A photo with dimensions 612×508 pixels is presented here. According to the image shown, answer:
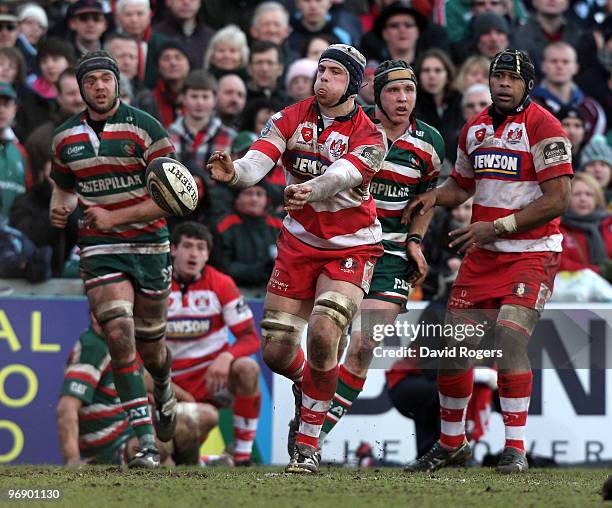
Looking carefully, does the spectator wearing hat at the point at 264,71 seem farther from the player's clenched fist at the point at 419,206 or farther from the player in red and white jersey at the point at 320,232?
the player in red and white jersey at the point at 320,232

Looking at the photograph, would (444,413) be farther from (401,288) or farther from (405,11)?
(405,11)

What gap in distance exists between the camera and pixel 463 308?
10406 mm

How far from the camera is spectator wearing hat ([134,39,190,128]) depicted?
584 inches

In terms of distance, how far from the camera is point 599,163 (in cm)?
1509

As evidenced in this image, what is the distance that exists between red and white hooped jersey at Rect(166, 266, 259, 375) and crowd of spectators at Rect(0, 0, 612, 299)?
25.4 inches

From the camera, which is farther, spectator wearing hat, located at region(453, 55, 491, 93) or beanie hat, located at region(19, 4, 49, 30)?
beanie hat, located at region(19, 4, 49, 30)

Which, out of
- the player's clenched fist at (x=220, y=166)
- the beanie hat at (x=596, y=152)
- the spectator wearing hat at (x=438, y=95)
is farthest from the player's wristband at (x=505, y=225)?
the beanie hat at (x=596, y=152)

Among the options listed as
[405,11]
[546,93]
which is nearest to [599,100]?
[546,93]

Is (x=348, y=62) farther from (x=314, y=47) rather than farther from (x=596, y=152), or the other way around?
(x=596, y=152)

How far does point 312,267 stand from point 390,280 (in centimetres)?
114

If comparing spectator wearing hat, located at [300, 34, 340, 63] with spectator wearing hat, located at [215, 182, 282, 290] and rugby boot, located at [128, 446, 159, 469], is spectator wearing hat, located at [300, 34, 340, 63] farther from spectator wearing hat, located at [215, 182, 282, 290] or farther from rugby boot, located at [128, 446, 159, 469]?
rugby boot, located at [128, 446, 159, 469]

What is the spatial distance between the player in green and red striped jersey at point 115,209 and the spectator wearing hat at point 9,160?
2790 mm

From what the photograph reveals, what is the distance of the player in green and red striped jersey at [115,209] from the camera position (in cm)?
1038

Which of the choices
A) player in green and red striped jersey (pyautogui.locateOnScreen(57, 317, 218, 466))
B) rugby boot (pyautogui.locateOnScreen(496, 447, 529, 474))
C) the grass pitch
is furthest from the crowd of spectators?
the grass pitch
